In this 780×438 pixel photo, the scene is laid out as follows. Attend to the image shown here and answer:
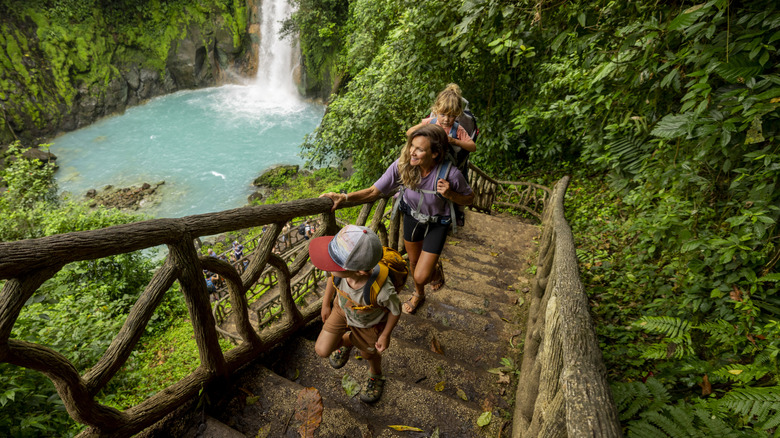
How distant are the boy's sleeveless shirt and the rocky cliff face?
92.9ft

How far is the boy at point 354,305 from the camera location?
2092 mm

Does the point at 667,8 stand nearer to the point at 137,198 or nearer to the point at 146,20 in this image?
the point at 137,198

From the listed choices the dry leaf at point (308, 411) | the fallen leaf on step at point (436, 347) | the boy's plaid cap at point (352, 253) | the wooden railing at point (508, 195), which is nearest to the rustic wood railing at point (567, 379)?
the fallen leaf on step at point (436, 347)

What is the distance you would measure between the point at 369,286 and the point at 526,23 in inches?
99.9

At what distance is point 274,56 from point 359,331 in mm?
30540

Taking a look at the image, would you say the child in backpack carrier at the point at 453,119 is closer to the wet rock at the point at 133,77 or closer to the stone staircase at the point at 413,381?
the stone staircase at the point at 413,381

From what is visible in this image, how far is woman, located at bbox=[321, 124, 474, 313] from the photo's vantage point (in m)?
2.79

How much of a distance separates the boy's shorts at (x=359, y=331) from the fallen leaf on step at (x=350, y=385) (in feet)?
1.08

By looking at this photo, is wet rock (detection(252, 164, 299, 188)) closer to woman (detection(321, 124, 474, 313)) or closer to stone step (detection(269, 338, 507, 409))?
woman (detection(321, 124, 474, 313))

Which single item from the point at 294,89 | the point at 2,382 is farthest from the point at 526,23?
the point at 294,89

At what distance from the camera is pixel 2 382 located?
2.86m

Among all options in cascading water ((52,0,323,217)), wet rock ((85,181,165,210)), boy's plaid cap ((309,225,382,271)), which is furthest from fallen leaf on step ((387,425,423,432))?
wet rock ((85,181,165,210))

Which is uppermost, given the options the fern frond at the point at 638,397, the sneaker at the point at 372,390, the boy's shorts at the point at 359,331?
the fern frond at the point at 638,397

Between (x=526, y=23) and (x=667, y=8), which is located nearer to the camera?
(x=667, y=8)
